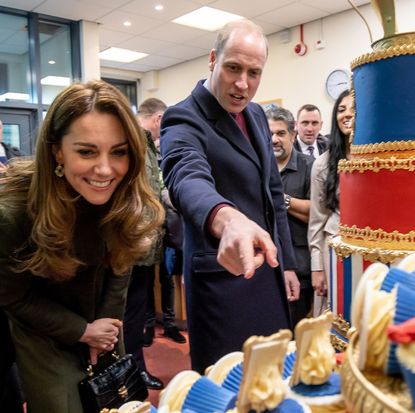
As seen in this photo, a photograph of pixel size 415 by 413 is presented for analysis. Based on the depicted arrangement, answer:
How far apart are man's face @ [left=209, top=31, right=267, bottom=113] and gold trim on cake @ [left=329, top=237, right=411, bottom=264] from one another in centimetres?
55

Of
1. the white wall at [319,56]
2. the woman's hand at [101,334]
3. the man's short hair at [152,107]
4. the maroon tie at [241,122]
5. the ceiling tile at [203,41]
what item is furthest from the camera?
the ceiling tile at [203,41]

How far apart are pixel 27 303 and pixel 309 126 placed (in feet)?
9.47

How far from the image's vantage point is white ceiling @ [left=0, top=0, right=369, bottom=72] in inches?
225

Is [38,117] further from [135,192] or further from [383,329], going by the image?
[383,329]

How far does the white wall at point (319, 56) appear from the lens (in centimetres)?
580

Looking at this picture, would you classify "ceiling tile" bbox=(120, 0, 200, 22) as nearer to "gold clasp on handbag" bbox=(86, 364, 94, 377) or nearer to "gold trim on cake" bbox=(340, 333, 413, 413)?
"gold clasp on handbag" bbox=(86, 364, 94, 377)

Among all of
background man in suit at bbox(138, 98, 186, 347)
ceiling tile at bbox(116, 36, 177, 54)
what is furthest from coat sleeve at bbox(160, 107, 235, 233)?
ceiling tile at bbox(116, 36, 177, 54)

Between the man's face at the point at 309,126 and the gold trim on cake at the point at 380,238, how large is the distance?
247 centimetres

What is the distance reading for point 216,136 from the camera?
1499mm

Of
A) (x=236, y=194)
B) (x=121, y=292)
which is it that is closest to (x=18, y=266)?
(x=121, y=292)

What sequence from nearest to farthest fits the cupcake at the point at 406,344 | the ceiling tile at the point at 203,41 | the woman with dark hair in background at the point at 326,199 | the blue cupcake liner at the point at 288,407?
the cupcake at the point at 406,344 < the blue cupcake liner at the point at 288,407 < the woman with dark hair in background at the point at 326,199 < the ceiling tile at the point at 203,41

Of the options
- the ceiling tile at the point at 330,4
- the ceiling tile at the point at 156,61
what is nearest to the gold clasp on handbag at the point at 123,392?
the ceiling tile at the point at 330,4

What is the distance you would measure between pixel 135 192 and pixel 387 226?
75cm

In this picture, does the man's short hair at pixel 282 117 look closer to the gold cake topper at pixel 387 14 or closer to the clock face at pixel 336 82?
the gold cake topper at pixel 387 14
